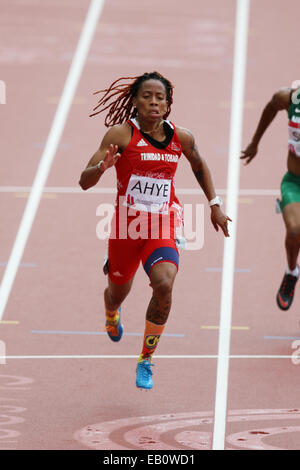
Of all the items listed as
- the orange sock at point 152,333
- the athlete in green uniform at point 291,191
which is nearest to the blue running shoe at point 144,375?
the orange sock at point 152,333

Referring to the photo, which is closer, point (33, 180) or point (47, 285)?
point (47, 285)

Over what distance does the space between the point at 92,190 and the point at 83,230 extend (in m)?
1.17

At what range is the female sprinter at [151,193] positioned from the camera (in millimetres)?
8141

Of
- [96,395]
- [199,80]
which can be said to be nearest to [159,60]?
[199,80]

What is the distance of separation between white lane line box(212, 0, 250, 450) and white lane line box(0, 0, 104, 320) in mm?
2036

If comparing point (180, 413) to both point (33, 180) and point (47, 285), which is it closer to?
point (47, 285)

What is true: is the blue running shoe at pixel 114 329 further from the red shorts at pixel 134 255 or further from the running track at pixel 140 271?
the red shorts at pixel 134 255

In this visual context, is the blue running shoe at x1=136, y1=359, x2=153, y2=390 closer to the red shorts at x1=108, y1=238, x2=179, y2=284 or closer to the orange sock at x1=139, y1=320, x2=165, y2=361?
the orange sock at x1=139, y1=320, x2=165, y2=361

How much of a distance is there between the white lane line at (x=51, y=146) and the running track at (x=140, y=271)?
2.9 inches

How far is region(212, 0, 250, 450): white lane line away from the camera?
8.32 meters

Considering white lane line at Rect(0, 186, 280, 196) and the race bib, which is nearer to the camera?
the race bib

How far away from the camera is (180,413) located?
8.17 m

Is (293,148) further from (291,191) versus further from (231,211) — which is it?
(231,211)

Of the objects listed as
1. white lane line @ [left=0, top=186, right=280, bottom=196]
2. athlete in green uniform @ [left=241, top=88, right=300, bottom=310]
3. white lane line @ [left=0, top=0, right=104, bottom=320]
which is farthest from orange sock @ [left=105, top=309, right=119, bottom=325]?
white lane line @ [left=0, top=186, right=280, bottom=196]
